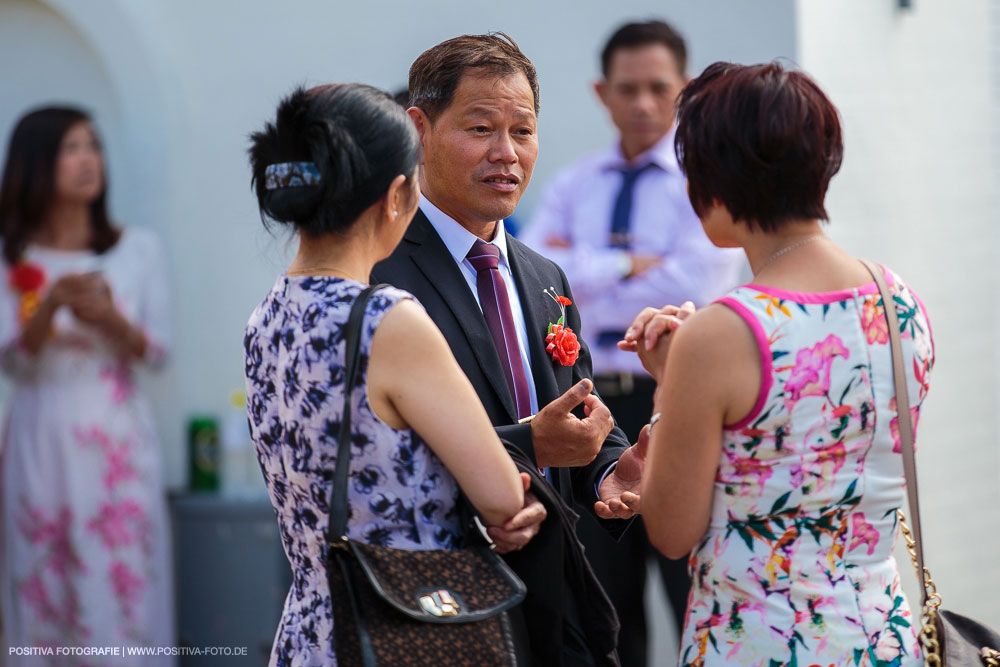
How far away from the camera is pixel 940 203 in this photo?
5699 millimetres

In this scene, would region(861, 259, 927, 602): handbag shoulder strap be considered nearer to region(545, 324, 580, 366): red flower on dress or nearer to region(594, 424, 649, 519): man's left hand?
region(594, 424, 649, 519): man's left hand

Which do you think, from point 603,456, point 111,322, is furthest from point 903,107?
point 111,322

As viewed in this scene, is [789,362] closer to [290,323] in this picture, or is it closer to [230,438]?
[290,323]

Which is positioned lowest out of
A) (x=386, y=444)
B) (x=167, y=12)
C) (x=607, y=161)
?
(x=386, y=444)

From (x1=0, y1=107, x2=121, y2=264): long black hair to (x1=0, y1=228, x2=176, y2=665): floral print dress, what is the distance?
0.10 meters

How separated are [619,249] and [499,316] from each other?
2.12 meters

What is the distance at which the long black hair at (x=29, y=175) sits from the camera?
16.9 ft

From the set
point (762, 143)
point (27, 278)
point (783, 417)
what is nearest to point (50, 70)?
point (27, 278)

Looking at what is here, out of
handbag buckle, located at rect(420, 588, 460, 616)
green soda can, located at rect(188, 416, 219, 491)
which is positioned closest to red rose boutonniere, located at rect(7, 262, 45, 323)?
green soda can, located at rect(188, 416, 219, 491)

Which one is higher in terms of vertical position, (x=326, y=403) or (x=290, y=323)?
(x=290, y=323)

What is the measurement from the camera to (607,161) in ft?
15.9

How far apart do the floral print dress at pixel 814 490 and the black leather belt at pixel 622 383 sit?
7.54 ft

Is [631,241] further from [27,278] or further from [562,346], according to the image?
[27,278]

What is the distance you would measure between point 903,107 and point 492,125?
3441 mm
